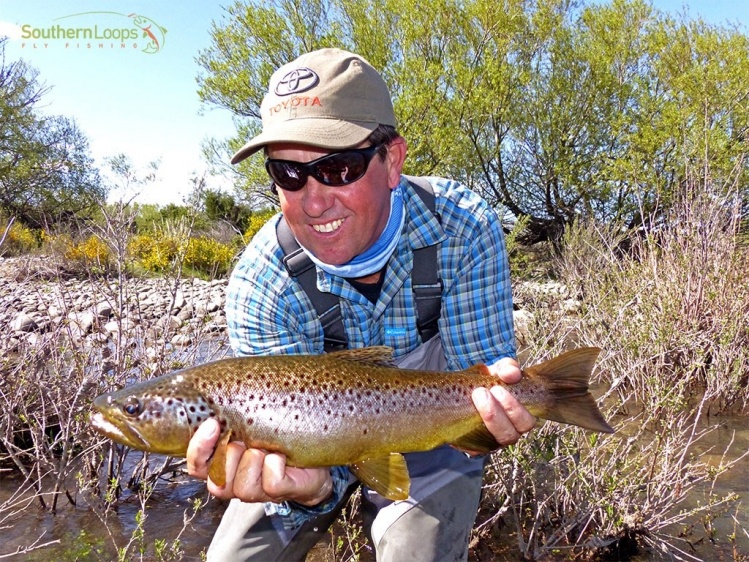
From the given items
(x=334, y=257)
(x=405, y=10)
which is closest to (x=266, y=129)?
(x=334, y=257)

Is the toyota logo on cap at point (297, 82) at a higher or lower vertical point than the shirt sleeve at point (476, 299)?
higher

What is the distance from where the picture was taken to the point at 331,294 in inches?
129

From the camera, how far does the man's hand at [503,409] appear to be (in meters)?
2.79

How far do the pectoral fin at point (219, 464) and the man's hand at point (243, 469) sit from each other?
0.02 metres

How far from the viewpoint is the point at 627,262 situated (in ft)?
26.2

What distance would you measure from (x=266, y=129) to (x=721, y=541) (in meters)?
4.16

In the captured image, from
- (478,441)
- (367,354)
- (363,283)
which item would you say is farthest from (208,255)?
(478,441)

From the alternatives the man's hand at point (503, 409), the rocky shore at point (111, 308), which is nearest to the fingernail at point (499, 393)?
the man's hand at point (503, 409)

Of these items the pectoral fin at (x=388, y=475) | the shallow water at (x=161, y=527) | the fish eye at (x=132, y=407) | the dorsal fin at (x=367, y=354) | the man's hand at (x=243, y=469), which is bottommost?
the shallow water at (x=161, y=527)

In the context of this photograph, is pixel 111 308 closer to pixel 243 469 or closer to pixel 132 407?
pixel 132 407

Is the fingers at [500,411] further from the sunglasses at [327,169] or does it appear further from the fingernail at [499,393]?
the sunglasses at [327,169]

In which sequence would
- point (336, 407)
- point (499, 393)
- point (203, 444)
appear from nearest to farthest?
point (203, 444)
point (336, 407)
point (499, 393)

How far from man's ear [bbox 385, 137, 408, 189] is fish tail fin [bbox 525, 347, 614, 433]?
1.24 m

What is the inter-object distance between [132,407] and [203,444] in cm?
37
